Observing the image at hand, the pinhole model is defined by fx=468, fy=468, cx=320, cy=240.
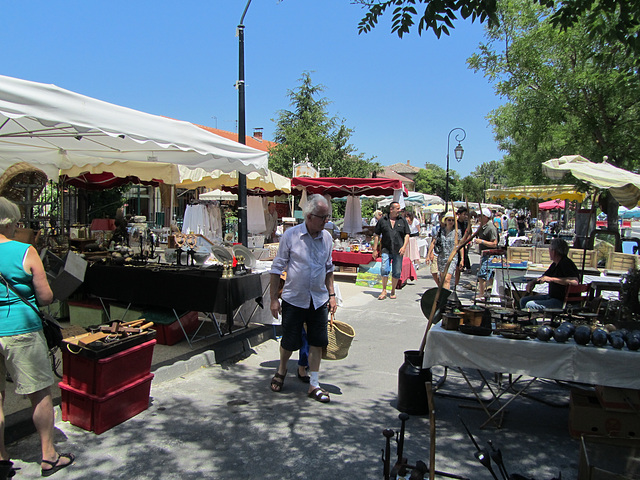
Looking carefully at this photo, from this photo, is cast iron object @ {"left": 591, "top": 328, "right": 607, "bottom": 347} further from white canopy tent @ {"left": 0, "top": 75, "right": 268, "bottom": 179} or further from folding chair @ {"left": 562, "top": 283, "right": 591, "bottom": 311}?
white canopy tent @ {"left": 0, "top": 75, "right": 268, "bottom": 179}

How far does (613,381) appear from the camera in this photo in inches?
131

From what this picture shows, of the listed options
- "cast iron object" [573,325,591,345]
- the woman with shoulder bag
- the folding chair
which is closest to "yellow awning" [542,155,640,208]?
the folding chair

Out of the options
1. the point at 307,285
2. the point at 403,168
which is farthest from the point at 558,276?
the point at 403,168

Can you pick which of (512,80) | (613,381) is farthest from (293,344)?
(512,80)

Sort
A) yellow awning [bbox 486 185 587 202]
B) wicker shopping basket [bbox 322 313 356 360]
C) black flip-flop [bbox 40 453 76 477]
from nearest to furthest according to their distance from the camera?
black flip-flop [bbox 40 453 76 477] → wicker shopping basket [bbox 322 313 356 360] → yellow awning [bbox 486 185 587 202]

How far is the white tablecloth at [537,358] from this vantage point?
3.31 m

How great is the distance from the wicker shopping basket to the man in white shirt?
25.2 inches

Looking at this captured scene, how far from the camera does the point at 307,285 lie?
4.32 metres

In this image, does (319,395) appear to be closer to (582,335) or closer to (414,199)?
(582,335)

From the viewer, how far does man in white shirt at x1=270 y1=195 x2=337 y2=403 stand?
170 inches

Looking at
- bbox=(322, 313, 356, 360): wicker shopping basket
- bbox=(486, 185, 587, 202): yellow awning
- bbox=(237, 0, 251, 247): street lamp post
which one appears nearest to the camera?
bbox=(322, 313, 356, 360): wicker shopping basket

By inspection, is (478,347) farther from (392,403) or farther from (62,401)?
(62,401)

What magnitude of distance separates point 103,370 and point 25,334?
0.77 m

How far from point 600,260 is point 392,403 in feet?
24.8
